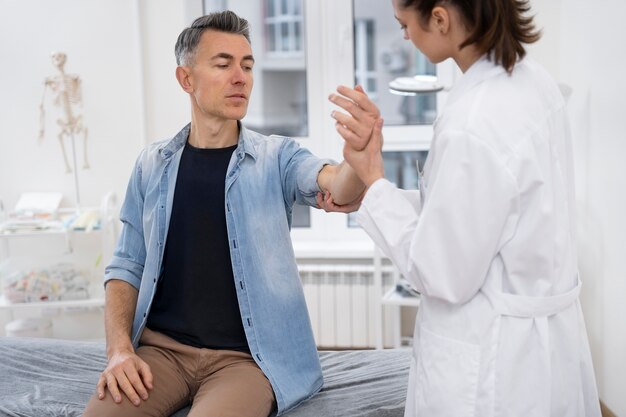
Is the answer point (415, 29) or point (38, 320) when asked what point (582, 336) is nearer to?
point (415, 29)

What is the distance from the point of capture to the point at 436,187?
1.16 metres

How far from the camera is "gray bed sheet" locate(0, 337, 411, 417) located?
1.72 metres

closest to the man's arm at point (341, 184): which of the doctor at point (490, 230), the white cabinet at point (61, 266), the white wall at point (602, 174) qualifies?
the doctor at point (490, 230)

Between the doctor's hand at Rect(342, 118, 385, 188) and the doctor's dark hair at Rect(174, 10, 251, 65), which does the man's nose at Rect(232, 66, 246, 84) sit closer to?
the doctor's dark hair at Rect(174, 10, 251, 65)

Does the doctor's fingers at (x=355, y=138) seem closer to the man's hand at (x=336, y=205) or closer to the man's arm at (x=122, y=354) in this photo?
the man's hand at (x=336, y=205)

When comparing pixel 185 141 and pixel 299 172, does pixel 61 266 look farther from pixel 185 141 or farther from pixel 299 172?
pixel 299 172

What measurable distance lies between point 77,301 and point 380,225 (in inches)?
90.0

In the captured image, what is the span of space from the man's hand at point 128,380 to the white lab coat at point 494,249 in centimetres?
66

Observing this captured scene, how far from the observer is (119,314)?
1838 millimetres

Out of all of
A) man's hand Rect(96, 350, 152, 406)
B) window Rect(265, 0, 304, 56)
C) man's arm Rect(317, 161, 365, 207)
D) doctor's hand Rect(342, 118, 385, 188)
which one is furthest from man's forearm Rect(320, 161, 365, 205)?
window Rect(265, 0, 304, 56)

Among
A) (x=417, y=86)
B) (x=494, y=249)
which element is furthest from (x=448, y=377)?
(x=417, y=86)

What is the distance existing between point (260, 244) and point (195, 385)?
368mm

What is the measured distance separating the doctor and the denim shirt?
0.51 m

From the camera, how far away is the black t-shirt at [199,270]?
177 centimetres
